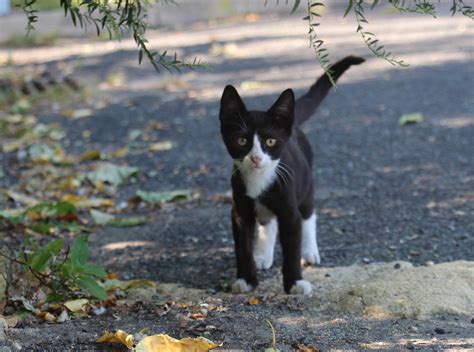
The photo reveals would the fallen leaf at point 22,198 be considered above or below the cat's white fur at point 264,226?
below

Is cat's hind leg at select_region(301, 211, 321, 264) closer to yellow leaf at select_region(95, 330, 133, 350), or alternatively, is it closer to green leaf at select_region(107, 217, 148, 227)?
green leaf at select_region(107, 217, 148, 227)

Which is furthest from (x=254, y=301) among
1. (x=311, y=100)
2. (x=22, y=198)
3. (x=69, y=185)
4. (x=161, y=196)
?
(x=69, y=185)

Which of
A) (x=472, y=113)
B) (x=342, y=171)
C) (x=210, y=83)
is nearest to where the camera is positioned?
(x=342, y=171)

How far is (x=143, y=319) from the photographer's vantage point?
156 inches

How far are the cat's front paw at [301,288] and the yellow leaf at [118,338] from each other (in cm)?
121

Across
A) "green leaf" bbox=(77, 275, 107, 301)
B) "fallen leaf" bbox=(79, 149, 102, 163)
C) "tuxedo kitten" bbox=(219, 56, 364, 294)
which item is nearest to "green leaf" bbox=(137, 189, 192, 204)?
"fallen leaf" bbox=(79, 149, 102, 163)

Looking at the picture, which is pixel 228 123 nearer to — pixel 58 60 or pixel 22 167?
pixel 22 167

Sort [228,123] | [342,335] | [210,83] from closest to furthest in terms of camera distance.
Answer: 1. [342,335]
2. [228,123]
3. [210,83]

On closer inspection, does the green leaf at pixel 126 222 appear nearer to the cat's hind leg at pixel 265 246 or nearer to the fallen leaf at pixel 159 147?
the cat's hind leg at pixel 265 246

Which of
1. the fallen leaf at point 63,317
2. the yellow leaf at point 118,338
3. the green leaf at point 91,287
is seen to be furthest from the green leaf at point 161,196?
the yellow leaf at point 118,338

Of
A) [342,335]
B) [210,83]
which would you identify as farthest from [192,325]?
[210,83]

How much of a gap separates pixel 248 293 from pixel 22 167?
357cm

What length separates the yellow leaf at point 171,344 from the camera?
10.4ft

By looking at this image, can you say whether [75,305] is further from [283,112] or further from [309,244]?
[309,244]
